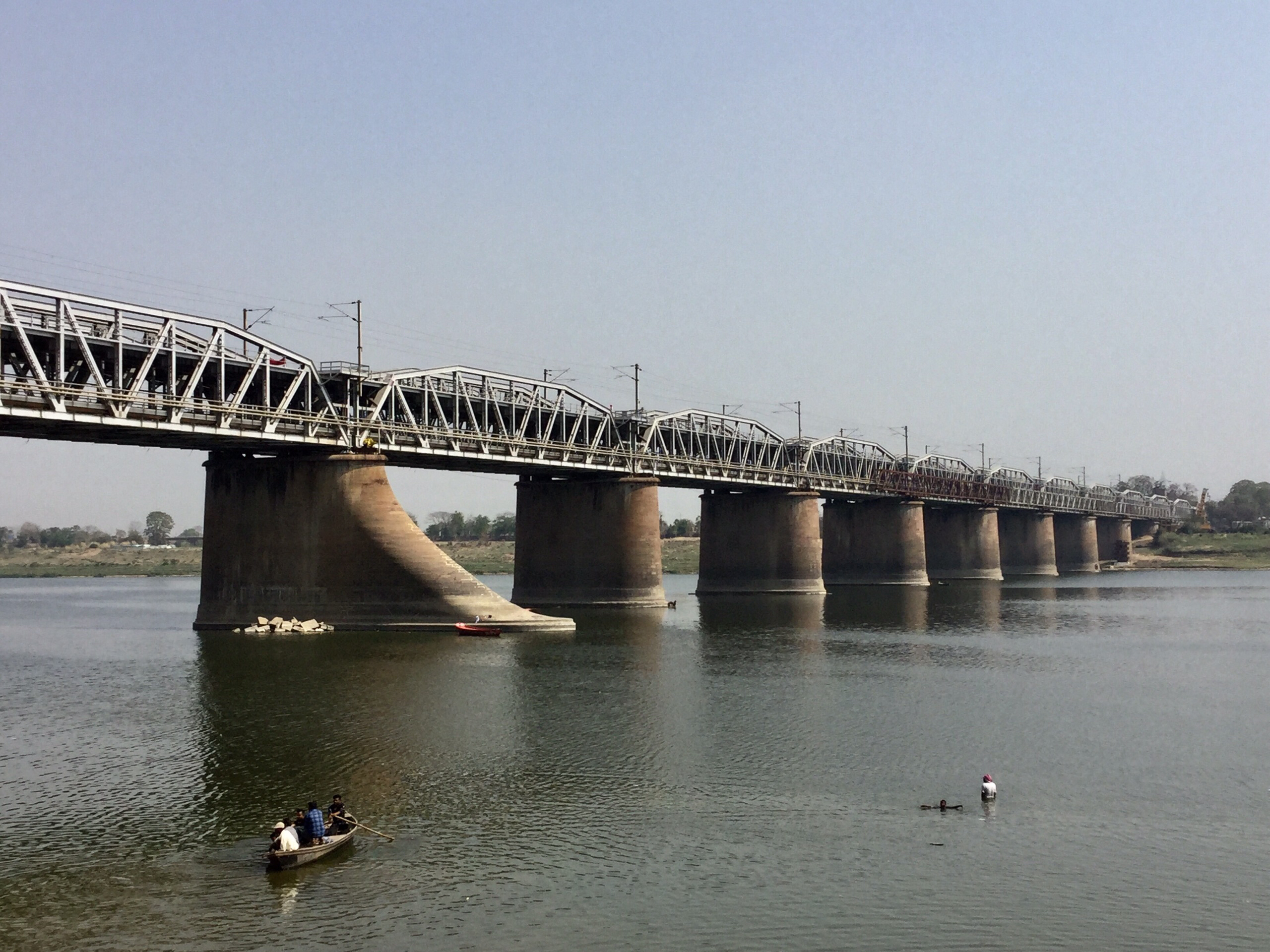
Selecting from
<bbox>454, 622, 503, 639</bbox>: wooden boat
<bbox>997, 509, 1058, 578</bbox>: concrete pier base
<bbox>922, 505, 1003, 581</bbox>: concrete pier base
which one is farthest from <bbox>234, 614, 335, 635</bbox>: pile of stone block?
<bbox>997, 509, 1058, 578</bbox>: concrete pier base

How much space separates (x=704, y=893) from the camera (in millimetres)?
25141

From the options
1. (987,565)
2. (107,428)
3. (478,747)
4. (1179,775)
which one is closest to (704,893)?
(478,747)

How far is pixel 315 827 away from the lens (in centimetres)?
2738

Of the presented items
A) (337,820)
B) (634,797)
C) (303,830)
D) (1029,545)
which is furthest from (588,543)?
(1029,545)

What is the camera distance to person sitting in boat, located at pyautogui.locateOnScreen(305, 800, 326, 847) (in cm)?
2736

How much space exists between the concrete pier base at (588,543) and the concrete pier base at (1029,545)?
109944 mm

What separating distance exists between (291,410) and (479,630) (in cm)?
1939

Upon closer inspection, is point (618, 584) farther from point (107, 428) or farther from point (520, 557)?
point (107, 428)

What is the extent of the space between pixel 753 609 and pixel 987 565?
77954mm

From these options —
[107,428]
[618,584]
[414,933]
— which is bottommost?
[414,933]

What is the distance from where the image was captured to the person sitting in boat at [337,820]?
28.5 meters

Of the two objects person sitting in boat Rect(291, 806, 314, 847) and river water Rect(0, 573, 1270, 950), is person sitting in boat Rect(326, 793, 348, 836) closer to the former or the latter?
river water Rect(0, 573, 1270, 950)

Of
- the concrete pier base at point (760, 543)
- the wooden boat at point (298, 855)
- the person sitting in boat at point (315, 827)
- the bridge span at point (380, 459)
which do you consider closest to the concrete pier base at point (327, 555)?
the bridge span at point (380, 459)

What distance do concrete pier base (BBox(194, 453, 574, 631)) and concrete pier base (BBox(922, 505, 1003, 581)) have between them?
11031cm
